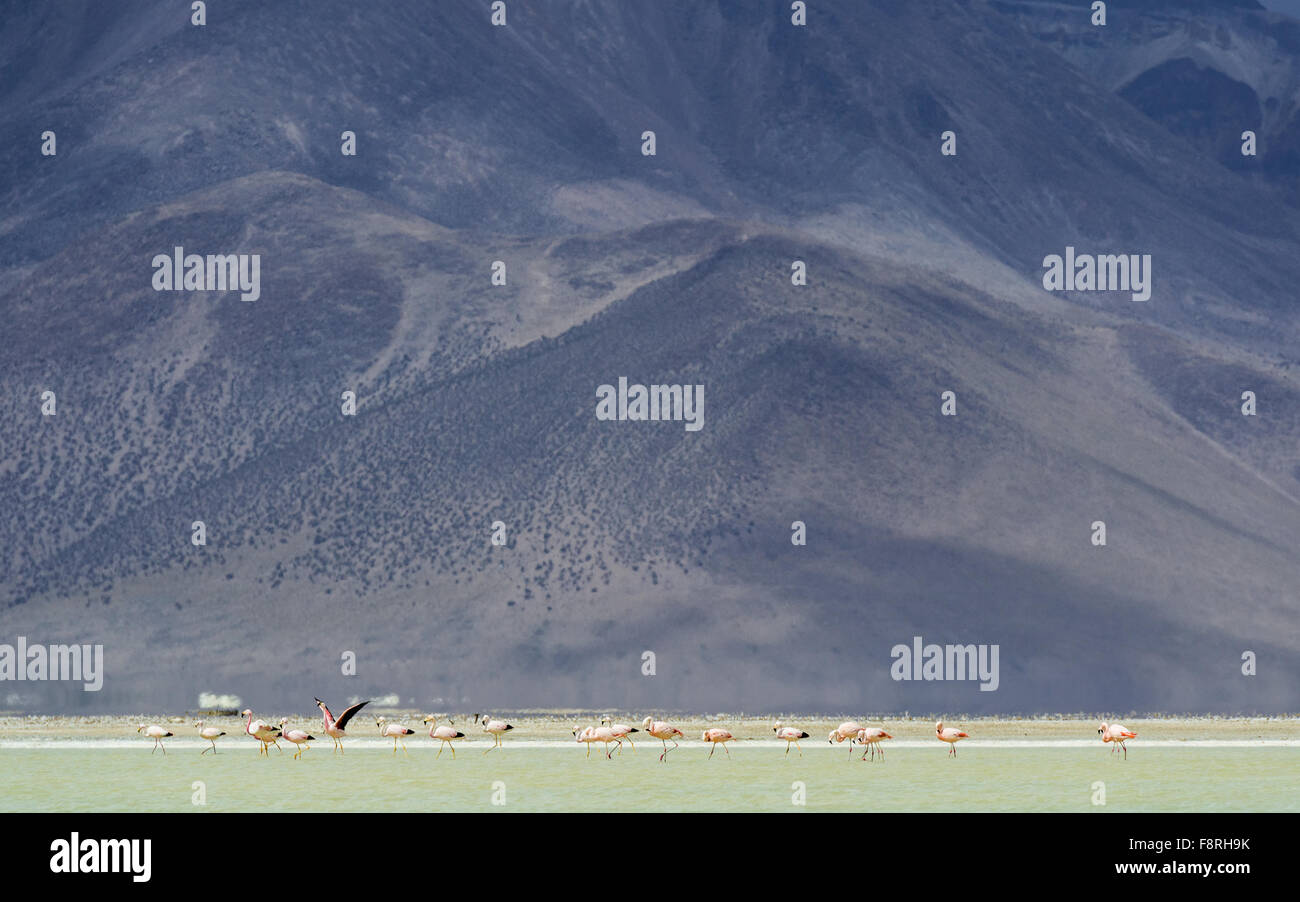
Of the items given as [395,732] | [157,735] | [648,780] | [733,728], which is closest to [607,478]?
[733,728]

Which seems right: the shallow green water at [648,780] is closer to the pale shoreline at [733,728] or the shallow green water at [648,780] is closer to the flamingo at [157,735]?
the flamingo at [157,735]

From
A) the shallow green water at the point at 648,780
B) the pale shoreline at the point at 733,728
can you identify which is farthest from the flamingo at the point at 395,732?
the shallow green water at the point at 648,780

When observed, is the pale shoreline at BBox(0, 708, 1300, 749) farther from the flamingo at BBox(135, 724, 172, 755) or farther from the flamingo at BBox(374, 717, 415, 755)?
the flamingo at BBox(135, 724, 172, 755)

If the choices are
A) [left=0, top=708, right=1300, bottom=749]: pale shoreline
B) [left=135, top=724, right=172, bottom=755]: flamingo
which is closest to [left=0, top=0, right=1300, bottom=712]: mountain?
[left=0, top=708, right=1300, bottom=749]: pale shoreline

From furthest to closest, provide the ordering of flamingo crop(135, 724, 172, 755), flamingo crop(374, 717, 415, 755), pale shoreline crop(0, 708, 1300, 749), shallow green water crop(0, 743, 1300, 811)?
pale shoreline crop(0, 708, 1300, 749)
flamingo crop(135, 724, 172, 755)
flamingo crop(374, 717, 415, 755)
shallow green water crop(0, 743, 1300, 811)
